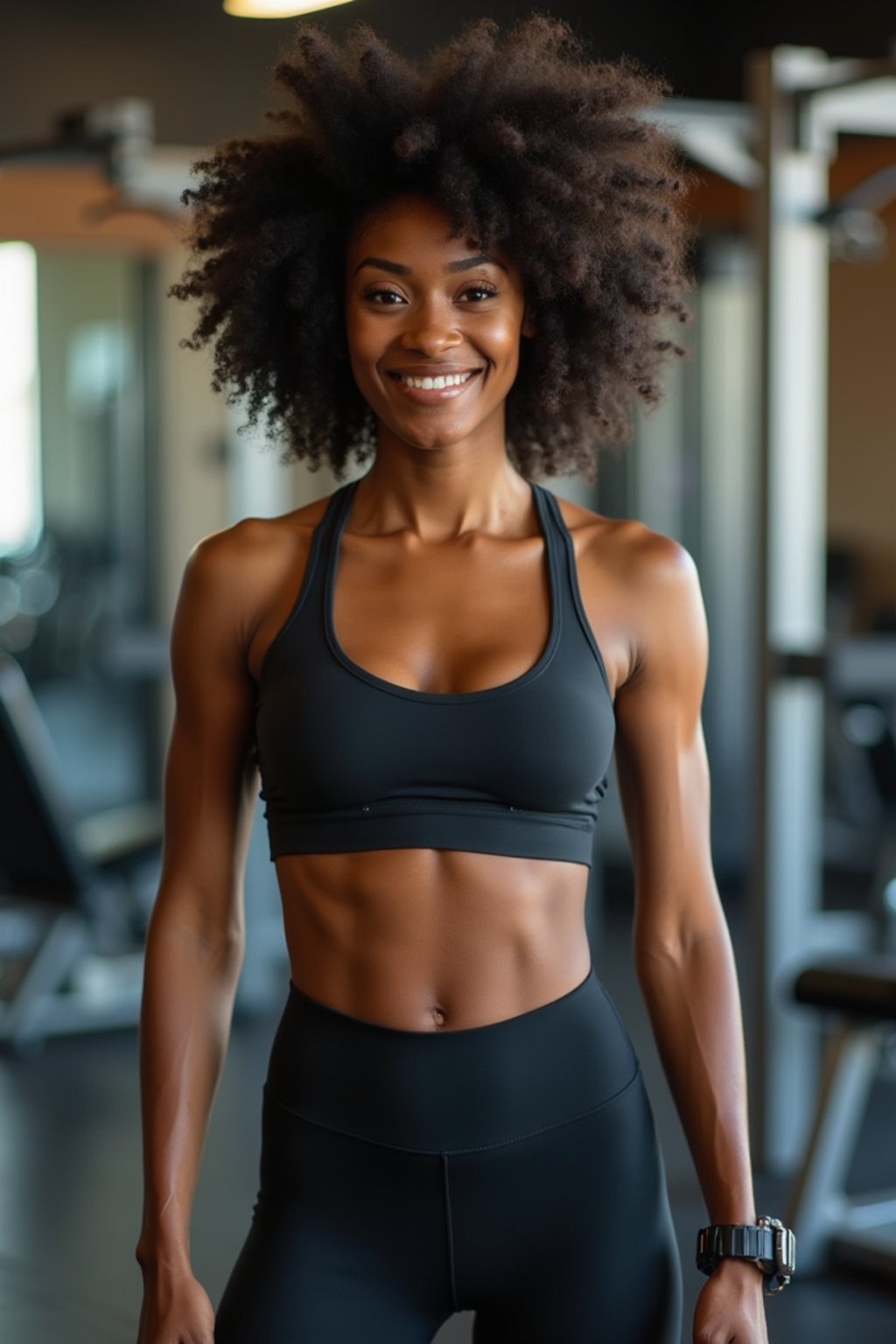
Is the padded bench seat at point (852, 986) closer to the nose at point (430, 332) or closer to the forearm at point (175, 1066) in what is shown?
the forearm at point (175, 1066)

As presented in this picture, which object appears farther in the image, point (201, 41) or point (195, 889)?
point (201, 41)

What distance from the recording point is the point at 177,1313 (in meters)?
1.38

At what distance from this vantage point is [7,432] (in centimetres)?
682

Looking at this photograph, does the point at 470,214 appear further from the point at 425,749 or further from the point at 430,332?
the point at 425,749

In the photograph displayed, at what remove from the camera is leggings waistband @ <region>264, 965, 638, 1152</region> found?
1.39 metres

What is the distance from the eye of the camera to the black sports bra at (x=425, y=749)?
53.6 inches

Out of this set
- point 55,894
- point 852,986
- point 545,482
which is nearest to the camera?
point 852,986

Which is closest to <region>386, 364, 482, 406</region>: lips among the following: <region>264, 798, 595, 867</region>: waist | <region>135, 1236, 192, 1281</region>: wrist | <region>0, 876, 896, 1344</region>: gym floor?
<region>264, 798, 595, 867</region>: waist

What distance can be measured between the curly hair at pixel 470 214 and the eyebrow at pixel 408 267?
19 mm

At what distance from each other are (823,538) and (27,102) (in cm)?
342

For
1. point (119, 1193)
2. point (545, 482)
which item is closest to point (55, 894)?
point (119, 1193)

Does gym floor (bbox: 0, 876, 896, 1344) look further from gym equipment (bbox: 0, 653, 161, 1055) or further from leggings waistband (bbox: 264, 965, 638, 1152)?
leggings waistband (bbox: 264, 965, 638, 1152)

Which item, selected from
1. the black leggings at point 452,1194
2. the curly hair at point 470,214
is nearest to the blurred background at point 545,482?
the curly hair at point 470,214

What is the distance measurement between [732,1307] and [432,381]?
2.56 ft
